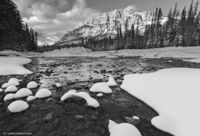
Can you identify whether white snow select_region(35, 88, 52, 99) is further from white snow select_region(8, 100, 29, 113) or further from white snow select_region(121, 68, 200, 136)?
white snow select_region(121, 68, 200, 136)

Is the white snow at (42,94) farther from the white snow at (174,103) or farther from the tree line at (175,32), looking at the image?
the tree line at (175,32)

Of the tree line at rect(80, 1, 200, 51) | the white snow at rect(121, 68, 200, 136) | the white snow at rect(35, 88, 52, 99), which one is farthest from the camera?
the tree line at rect(80, 1, 200, 51)

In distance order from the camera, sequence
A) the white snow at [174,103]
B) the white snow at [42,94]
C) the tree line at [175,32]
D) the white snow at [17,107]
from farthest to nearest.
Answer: the tree line at [175,32], the white snow at [42,94], the white snow at [17,107], the white snow at [174,103]

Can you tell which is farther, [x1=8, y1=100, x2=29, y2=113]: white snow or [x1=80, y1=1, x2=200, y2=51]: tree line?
[x1=80, y1=1, x2=200, y2=51]: tree line

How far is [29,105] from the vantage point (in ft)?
14.3

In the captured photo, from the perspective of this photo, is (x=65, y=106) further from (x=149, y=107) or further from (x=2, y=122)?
(x=149, y=107)

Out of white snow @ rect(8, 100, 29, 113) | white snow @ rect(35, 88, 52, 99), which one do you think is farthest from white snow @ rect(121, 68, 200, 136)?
white snow @ rect(8, 100, 29, 113)

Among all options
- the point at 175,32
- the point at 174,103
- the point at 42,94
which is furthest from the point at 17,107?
the point at 175,32

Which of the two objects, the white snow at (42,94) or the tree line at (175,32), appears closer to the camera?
the white snow at (42,94)

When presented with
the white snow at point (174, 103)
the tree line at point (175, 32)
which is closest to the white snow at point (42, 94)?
the white snow at point (174, 103)

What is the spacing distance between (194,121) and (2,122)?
203 inches

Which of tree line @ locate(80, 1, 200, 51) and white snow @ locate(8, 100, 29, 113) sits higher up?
tree line @ locate(80, 1, 200, 51)

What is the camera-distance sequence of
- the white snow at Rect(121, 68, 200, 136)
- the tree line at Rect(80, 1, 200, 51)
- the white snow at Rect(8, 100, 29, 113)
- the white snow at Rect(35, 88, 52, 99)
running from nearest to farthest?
the white snow at Rect(121, 68, 200, 136) < the white snow at Rect(8, 100, 29, 113) < the white snow at Rect(35, 88, 52, 99) < the tree line at Rect(80, 1, 200, 51)

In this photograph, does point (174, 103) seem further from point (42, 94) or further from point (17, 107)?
point (17, 107)
